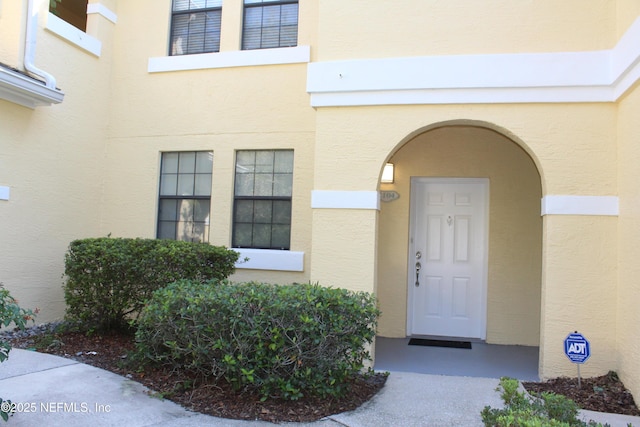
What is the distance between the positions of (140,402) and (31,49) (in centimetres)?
520

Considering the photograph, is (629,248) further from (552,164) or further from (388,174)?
(388,174)

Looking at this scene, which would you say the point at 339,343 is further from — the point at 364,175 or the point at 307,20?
the point at 307,20

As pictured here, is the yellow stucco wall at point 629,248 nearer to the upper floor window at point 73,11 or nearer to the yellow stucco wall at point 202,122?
the yellow stucco wall at point 202,122

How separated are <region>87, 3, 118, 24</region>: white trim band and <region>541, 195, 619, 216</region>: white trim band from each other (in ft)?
24.1

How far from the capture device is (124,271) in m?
6.25

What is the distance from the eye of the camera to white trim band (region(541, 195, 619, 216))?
17.3 feet

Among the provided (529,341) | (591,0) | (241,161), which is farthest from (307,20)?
(529,341)

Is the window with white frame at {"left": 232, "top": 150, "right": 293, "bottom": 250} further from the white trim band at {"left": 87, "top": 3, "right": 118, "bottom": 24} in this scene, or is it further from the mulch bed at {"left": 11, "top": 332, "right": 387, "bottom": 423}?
the white trim band at {"left": 87, "top": 3, "right": 118, "bottom": 24}

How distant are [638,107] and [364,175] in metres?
2.80

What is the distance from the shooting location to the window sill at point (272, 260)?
289 inches

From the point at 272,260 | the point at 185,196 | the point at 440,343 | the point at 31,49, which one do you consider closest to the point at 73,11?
the point at 31,49

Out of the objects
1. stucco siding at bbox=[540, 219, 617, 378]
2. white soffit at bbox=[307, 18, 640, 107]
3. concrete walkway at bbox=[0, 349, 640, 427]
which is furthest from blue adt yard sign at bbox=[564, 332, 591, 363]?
white soffit at bbox=[307, 18, 640, 107]

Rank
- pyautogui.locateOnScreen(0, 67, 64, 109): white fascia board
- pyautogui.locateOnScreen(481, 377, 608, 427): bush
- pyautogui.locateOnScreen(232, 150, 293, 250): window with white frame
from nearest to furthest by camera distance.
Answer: pyautogui.locateOnScreen(481, 377, 608, 427): bush → pyautogui.locateOnScreen(0, 67, 64, 109): white fascia board → pyautogui.locateOnScreen(232, 150, 293, 250): window with white frame

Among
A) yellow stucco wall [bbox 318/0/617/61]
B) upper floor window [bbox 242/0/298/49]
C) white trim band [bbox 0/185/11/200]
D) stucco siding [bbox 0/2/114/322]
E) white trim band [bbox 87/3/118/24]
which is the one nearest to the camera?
yellow stucco wall [bbox 318/0/617/61]
